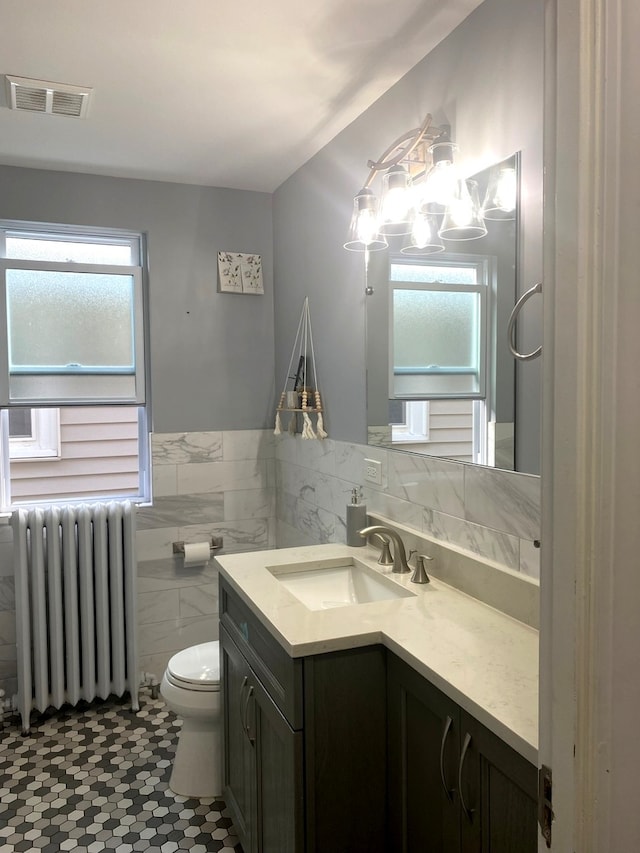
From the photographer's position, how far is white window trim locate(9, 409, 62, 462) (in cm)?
315

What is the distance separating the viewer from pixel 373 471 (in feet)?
7.97

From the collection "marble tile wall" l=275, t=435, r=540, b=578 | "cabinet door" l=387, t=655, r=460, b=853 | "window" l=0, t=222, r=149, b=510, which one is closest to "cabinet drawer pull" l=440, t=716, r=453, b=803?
"cabinet door" l=387, t=655, r=460, b=853

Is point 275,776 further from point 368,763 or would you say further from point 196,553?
point 196,553

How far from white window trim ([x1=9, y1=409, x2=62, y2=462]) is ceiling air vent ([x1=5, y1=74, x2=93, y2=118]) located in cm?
138

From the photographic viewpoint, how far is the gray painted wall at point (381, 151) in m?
1.62

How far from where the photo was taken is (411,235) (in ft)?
6.92

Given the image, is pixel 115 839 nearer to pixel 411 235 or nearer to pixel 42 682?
pixel 42 682

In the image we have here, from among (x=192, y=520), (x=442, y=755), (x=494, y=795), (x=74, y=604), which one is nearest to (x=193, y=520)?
(x=192, y=520)

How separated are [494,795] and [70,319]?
269 cm

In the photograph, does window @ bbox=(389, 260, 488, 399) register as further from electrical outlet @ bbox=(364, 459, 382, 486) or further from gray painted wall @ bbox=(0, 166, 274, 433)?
gray painted wall @ bbox=(0, 166, 274, 433)

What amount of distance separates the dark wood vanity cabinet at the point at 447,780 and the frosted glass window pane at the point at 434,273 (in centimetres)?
105

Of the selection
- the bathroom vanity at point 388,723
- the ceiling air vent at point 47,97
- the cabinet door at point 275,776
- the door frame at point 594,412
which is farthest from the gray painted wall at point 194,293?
the door frame at point 594,412

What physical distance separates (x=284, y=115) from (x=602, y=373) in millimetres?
A: 2085

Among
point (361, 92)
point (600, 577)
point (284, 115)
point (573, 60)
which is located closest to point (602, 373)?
point (600, 577)
